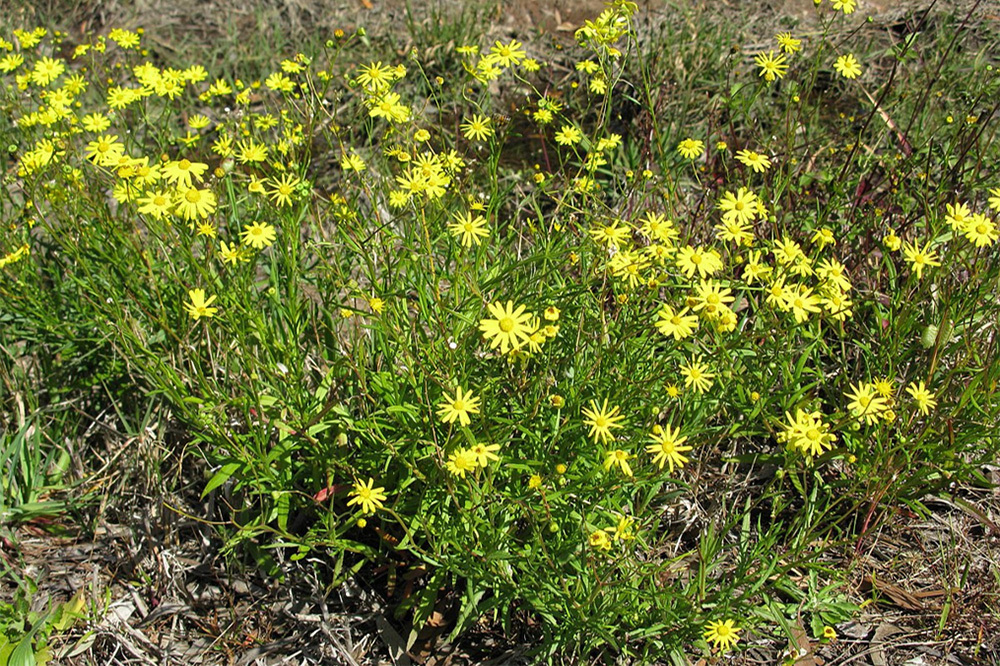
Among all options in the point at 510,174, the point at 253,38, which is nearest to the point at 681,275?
the point at 510,174

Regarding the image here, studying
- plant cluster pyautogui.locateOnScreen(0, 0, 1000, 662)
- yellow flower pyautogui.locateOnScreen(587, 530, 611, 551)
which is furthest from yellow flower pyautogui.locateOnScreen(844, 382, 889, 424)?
yellow flower pyautogui.locateOnScreen(587, 530, 611, 551)

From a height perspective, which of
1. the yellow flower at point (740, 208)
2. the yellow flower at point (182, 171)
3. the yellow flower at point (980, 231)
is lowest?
the yellow flower at point (980, 231)

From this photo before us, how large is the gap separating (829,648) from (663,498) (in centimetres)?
73

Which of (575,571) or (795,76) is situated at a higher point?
(795,76)

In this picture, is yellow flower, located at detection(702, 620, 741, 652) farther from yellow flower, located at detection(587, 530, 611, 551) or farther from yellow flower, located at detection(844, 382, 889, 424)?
yellow flower, located at detection(844, 382, 889, 424)

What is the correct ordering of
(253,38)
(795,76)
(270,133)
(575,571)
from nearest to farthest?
1. (575,571)
2. (270,133)
3. (795,76)
4. (253,38)

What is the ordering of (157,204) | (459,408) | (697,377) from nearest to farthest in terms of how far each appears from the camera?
1. (459,408)
2. (697,377)
3. (157,204)

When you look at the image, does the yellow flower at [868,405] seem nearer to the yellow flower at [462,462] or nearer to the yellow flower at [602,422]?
the yellow flower at [602,422]

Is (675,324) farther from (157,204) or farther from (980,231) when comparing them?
(157,204)

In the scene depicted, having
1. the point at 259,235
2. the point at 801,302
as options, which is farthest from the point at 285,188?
the point at 801,302

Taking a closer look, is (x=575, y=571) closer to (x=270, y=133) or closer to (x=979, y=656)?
(x=979, y=656)

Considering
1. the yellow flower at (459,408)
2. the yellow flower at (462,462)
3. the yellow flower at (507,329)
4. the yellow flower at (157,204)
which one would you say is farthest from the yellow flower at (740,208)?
the yellow flower at (157,204)

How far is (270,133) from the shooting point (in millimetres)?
4223

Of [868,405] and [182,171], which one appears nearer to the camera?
[868,405]
